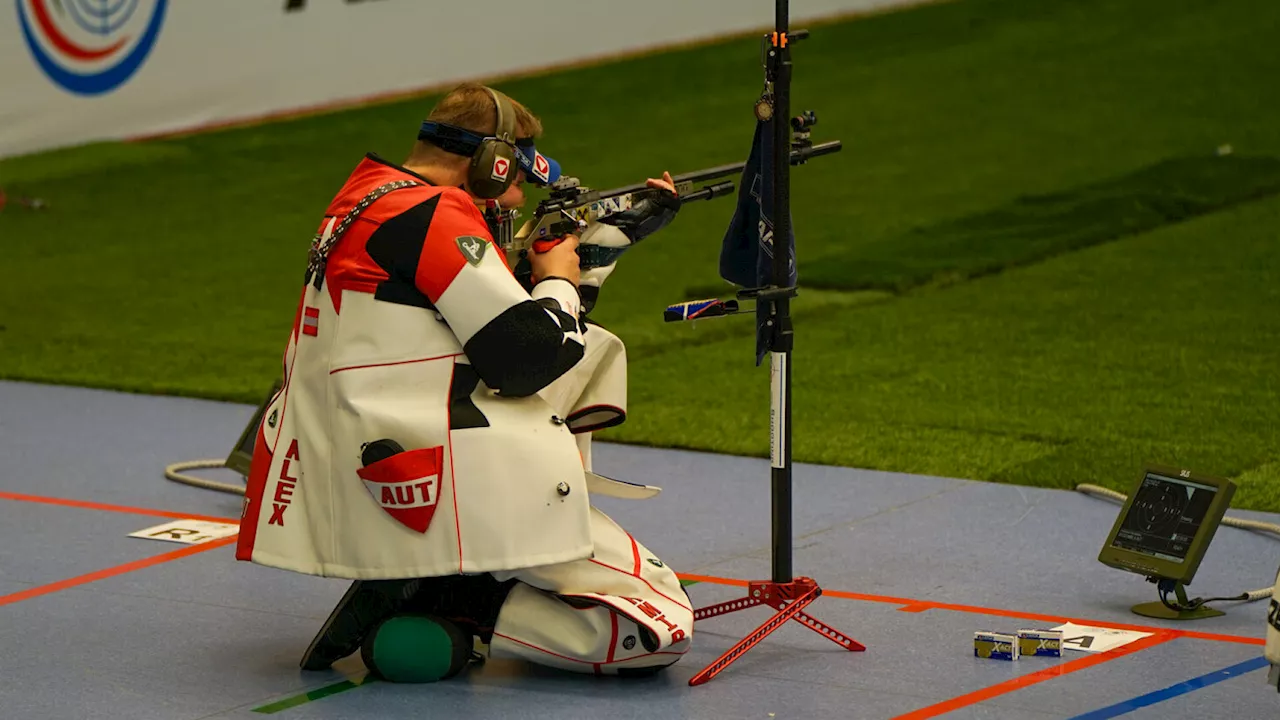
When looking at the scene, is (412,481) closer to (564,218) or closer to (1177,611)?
(564,218)

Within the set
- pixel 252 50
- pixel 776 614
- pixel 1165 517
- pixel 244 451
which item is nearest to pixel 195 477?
pixel 244 451

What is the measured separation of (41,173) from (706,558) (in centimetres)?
888

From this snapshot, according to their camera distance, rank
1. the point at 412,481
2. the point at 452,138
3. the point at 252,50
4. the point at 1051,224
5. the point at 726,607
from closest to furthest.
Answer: the point at 412,481 → the point at 452,138 → the point at 726,607 → the point at 1051,224 → the point at 252,50

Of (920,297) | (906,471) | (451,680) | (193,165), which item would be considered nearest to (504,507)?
(451,680)

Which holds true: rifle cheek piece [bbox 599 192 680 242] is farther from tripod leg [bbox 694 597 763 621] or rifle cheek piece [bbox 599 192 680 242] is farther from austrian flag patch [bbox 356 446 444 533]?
tripod leg [bbox 694 597 763 621]

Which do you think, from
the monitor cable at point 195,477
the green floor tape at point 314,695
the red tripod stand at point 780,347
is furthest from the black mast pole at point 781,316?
the monitor cable at point 195,477

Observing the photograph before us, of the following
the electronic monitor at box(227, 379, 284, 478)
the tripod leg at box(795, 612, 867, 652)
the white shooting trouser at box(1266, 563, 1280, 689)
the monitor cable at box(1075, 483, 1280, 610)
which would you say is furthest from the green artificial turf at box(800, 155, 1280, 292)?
the white shooting trouser at box(1266, 563, 1280, 689)

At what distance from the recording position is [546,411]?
441cm

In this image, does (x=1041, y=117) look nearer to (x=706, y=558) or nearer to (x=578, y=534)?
(x=706, y=558)

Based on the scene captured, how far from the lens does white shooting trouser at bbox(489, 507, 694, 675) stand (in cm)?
438

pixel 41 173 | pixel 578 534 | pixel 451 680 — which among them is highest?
pixel 41 173

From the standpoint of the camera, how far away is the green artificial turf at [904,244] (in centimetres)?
766

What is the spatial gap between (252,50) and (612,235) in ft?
30.1

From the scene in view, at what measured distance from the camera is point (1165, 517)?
512 centimetres
